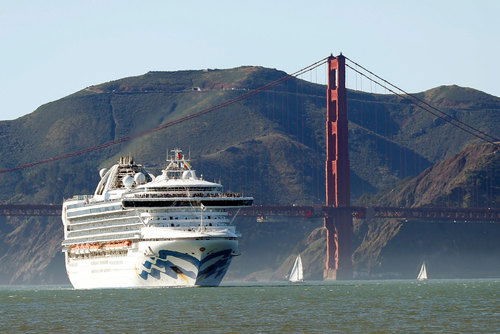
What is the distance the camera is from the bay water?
2677 inches

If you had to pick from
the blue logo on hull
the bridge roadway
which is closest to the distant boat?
the bridge roadway

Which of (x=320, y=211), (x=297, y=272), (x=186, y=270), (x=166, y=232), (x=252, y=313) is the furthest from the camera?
(x=320, y=211)

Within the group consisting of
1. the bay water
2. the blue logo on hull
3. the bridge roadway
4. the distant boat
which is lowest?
the distant boat

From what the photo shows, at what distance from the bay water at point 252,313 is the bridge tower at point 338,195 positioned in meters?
82.4

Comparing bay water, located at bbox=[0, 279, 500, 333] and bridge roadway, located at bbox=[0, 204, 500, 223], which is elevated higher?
bridge roadway, located at bbox=[0, 204, 500, 223]

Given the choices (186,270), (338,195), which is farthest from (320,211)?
(186,270)

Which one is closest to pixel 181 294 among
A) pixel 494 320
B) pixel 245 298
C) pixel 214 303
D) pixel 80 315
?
pixel 245 298

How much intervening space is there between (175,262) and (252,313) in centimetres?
3109

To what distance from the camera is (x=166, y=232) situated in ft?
363

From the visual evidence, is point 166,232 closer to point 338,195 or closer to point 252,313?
point 252,313

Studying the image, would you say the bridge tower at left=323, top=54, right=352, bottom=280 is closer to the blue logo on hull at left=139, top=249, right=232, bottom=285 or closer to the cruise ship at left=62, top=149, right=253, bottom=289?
the cruise ship at left=62, top=149, right=253, bottom=289

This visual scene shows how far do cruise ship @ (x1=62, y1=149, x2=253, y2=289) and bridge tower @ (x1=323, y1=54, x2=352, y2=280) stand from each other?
233 ft

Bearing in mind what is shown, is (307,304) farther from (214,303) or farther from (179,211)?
(179,211)

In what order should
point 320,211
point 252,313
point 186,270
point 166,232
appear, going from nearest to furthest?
point 252,313
point 186,270
point 166,232
point 320,211
